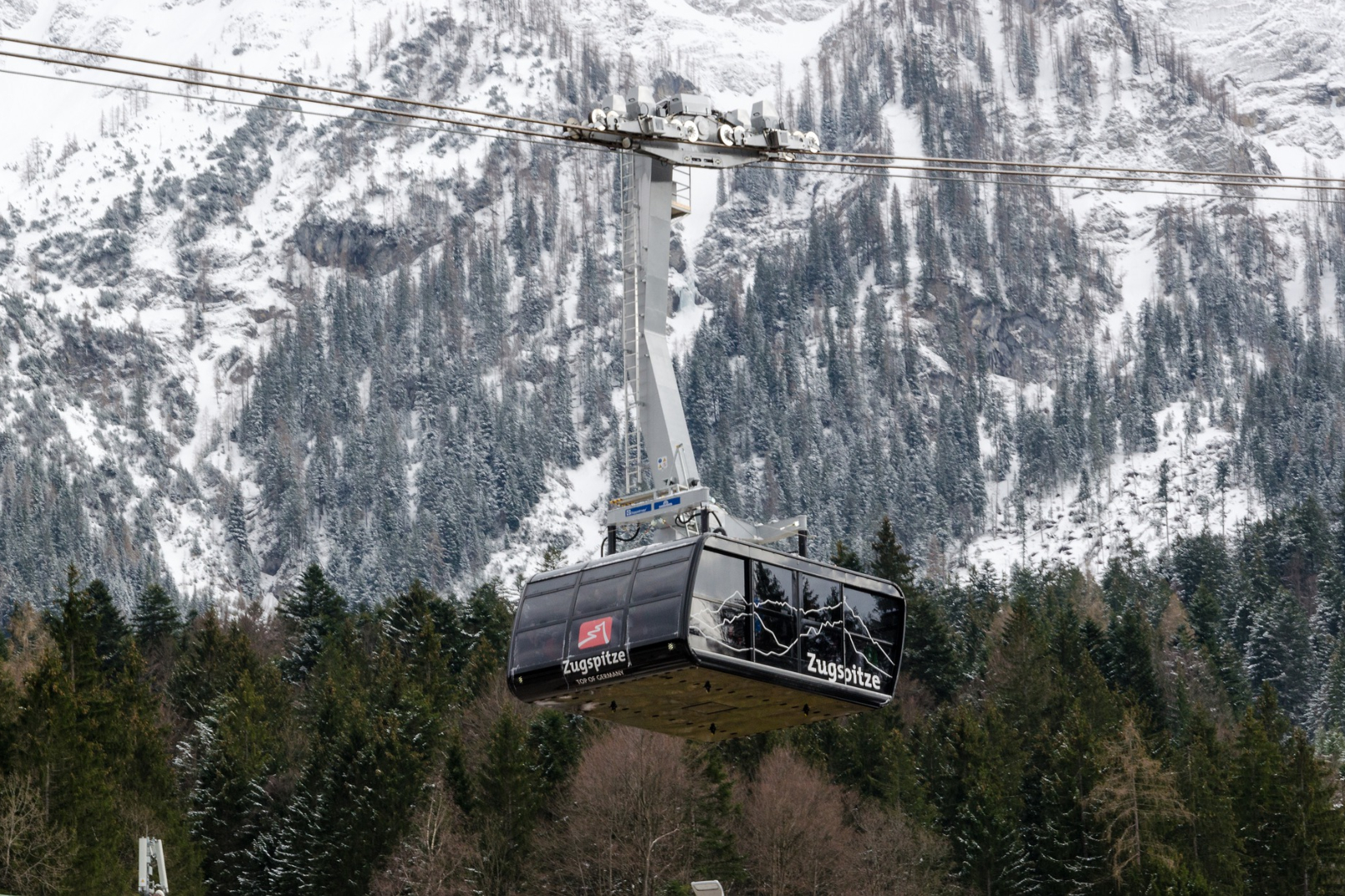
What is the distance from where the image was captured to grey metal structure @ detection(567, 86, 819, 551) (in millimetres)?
34719

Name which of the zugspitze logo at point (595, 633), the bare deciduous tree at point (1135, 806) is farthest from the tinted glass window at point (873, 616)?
Answer: the bare deciduous tree at point (1135, 806)

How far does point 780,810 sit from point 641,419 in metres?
44.7

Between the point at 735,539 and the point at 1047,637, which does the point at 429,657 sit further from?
the point at 735,539

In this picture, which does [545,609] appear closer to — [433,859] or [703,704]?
[703,704]

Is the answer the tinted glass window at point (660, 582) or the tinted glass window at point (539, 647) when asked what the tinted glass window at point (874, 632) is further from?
the tinted glass window at point (539, 647)

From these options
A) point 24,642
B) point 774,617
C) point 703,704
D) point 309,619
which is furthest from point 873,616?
point 24,642

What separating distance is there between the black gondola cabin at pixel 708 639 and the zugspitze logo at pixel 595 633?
0.02 meters

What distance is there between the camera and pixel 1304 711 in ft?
522

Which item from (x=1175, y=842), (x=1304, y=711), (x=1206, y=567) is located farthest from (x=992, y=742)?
(x=1206, y=567)

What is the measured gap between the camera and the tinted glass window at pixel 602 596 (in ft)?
108

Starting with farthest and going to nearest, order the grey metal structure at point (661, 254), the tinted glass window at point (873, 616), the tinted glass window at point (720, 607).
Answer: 1. the grey metal structure at point (661, 254)
2. the tinted glass window at point (873, 616)
3. the tinted glass window at point (720, 607)

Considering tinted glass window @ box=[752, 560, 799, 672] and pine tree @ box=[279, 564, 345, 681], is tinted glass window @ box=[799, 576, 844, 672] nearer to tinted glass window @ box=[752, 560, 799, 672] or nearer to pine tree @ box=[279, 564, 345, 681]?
tinted glass window @ box=[752, 560, 799, 672]

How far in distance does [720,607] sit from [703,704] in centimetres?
252

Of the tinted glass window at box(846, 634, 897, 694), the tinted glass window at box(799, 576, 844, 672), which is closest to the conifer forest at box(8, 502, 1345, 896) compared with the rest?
the tinted glass window at box(846, 634, 897, 694)
